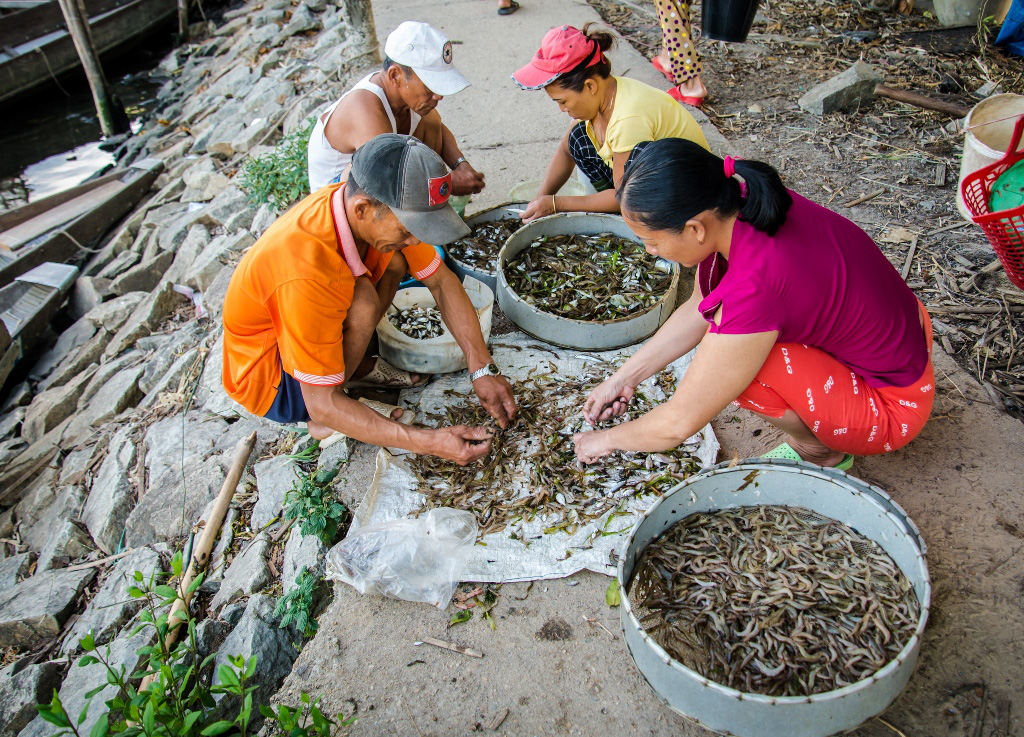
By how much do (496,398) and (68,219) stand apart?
22.6ft

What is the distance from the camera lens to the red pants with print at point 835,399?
88.4 inches

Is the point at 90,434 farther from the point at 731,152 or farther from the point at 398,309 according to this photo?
the point at 731,152

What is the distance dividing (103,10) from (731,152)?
1203 cm

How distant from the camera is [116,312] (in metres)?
6.04

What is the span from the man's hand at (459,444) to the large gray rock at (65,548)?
238 cm

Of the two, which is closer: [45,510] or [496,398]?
[496,398]

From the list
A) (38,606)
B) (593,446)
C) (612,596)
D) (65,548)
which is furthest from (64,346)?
(612,596)

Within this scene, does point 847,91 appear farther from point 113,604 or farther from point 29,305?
point 29,305

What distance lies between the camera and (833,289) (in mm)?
2053

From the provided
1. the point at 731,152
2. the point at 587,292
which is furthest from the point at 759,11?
the point at 587,292

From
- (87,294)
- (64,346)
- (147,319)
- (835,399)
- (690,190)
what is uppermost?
(690,190)

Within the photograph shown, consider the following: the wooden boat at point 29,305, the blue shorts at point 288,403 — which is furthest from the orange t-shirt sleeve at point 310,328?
the wooden boat at point 29,305

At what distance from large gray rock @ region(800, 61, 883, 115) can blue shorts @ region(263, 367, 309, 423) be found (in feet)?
14.8

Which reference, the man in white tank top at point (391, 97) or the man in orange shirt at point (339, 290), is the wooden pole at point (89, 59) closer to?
the man in white tank top at point (391, 97)
